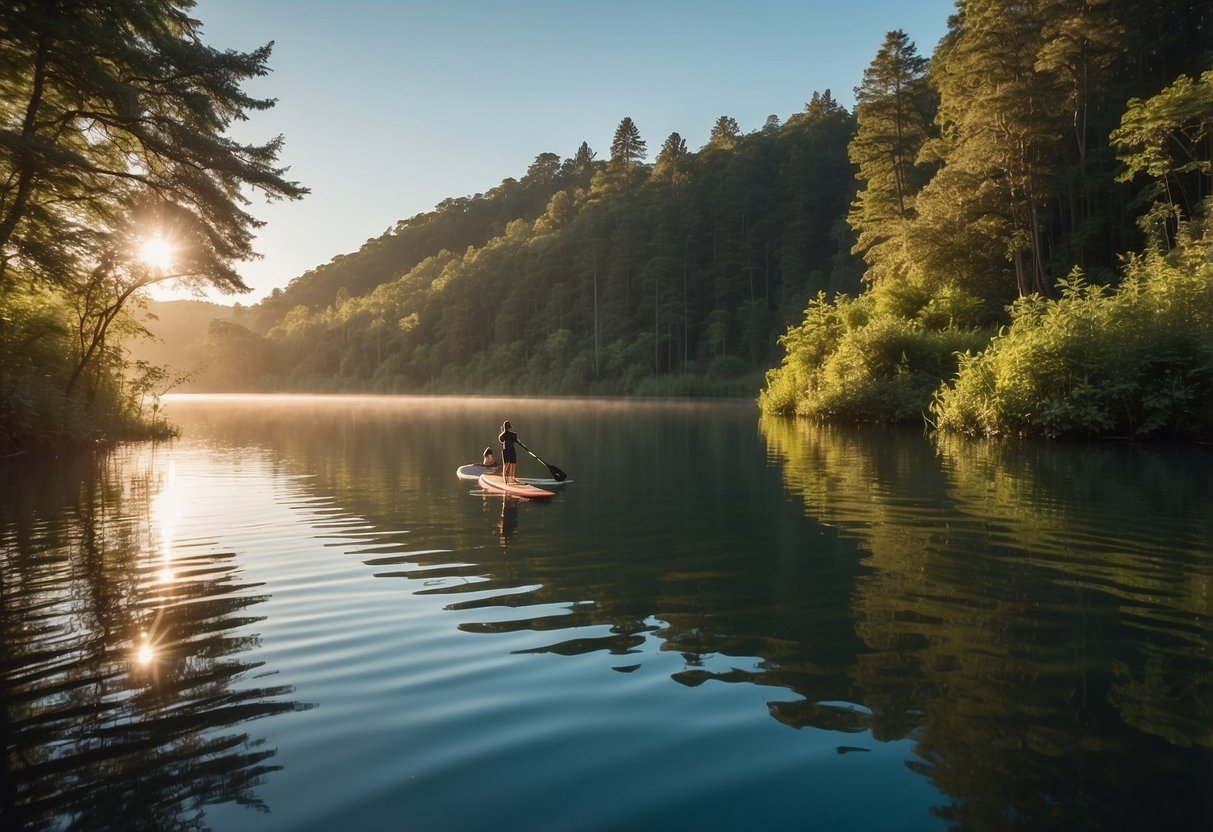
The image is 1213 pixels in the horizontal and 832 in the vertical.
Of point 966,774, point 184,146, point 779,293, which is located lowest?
point 966,774

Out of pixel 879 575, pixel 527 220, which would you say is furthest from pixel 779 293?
pixel 879 575

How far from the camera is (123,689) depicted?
16.6ft

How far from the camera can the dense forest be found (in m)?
17.8

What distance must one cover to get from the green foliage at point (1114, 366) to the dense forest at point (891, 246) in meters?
0.08

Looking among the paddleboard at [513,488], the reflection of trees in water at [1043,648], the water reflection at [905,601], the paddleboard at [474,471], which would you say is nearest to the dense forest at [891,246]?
the water reflection at [905,601]

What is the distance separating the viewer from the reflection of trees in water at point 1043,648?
12.4ft

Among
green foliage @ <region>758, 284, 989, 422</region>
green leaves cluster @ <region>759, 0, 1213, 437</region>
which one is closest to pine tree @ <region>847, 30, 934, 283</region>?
green leaves cluster @ <region>759, 0, 1213, 437</region>

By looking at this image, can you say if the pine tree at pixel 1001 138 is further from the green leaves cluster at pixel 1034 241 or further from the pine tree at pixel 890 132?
the pine tree at pixel 890 132

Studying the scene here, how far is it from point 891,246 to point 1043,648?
125ft

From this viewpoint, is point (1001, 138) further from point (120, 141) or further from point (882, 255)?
point (120, 141)

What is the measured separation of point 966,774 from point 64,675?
567 cm

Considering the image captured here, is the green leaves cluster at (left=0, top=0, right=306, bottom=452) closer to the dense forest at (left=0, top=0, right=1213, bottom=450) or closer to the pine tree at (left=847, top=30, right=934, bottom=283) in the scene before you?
the dense forest at (left=0, top=0, right=1213, bottom=450)

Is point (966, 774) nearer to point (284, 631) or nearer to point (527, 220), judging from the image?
point (284, 631)

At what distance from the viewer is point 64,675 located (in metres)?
5.30
